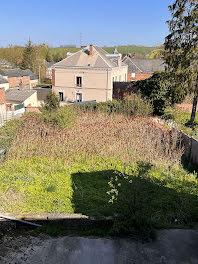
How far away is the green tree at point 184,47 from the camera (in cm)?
1405

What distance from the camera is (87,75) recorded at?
96.8 feet

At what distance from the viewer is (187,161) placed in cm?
934

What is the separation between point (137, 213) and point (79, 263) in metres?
1.54

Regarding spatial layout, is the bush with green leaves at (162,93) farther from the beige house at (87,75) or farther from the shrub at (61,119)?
the beige house at (87,75)

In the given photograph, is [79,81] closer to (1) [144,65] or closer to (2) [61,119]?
(1) [144,65]

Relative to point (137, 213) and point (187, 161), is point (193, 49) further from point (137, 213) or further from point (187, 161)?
point (137, 213)

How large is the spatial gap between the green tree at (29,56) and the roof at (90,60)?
35.4 m

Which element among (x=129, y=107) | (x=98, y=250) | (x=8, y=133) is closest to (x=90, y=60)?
(x=129, y=107)

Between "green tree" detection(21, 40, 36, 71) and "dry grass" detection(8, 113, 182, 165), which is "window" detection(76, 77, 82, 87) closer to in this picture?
"dry grass" detection(8, 113, 182, 165)

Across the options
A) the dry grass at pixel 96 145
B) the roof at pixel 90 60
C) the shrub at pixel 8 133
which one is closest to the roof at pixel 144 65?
the roof at pixel 90 60

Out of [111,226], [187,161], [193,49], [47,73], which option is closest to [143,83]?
[193,49]

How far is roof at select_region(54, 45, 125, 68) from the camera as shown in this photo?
28.7 metres

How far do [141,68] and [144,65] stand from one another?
96cm

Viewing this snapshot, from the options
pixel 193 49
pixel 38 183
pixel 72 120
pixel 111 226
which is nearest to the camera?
pixel 111 226
